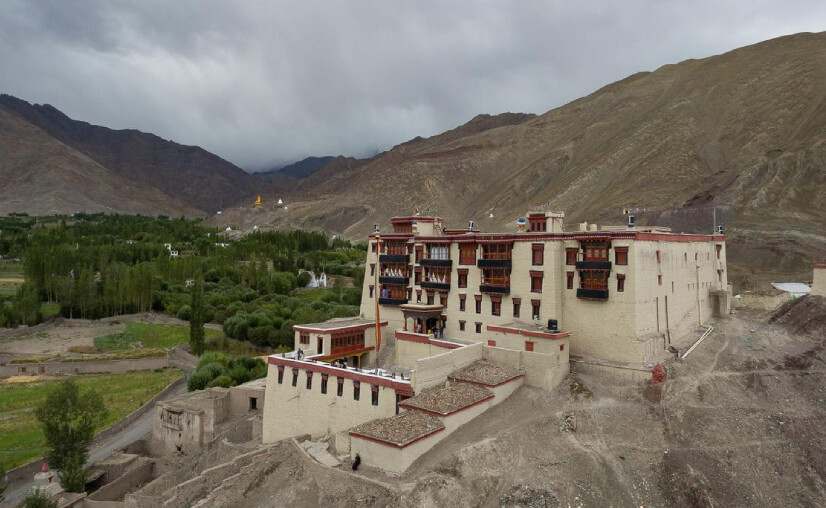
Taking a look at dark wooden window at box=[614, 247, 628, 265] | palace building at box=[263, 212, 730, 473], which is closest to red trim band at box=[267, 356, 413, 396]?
palace building at box=[263, 212, 730, 473]

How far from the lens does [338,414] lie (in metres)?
29.5

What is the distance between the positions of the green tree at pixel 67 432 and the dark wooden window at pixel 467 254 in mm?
23827

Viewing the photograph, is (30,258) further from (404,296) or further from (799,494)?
(799,494)

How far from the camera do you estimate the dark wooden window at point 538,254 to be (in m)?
32.1

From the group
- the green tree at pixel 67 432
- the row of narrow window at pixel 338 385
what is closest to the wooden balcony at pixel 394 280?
the row of narrow window at pixel 338 385

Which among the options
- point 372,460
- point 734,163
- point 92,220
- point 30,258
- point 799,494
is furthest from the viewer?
point 92,220

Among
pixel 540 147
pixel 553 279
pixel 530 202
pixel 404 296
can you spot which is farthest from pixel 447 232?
pixel 540 147

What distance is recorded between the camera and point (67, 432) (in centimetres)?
3216

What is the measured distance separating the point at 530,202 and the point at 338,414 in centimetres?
10366

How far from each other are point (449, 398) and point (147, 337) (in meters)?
54.7

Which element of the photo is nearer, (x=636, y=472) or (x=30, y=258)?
(x=636, y=472)

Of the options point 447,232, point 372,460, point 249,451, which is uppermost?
point 447,232

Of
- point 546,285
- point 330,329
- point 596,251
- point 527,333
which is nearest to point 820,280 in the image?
point 596,251

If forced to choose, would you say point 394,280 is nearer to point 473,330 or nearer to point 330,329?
point 330,329
